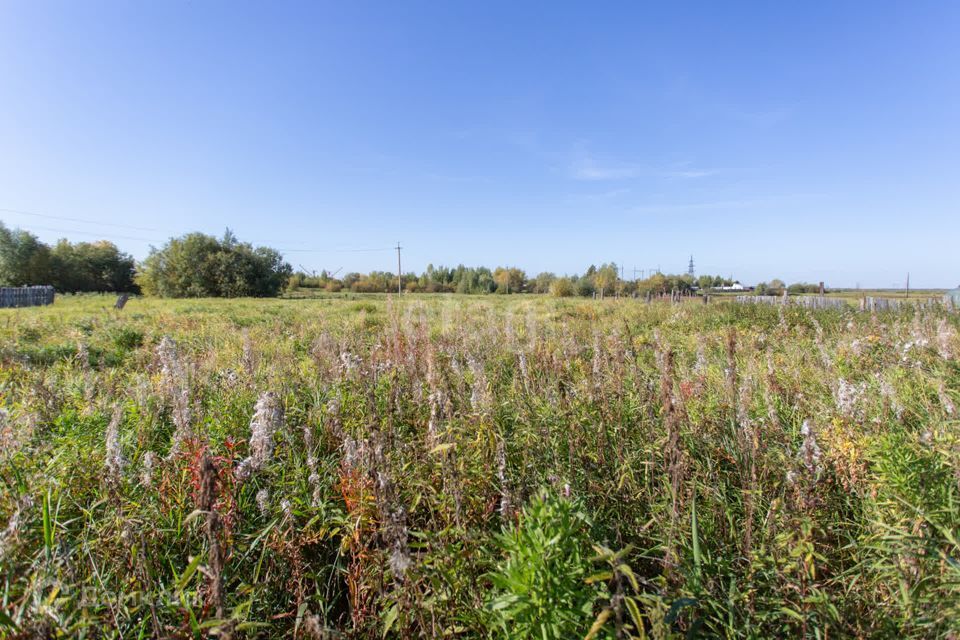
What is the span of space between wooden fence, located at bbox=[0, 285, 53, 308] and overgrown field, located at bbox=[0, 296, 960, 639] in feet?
120

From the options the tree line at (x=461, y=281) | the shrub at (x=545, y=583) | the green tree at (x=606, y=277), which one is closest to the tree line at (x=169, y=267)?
the tree line at (x=461, y=281)

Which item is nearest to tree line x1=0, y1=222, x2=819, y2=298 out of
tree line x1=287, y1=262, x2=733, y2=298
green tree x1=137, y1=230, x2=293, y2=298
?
green tree x1=137, y1=230, x2=293, y2=298

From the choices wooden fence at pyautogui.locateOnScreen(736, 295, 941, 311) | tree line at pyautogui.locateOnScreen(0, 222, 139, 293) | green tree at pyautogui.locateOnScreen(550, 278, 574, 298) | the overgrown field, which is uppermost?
tree line at pyautogui.locateOnScreen(0, 222, 139, 293)

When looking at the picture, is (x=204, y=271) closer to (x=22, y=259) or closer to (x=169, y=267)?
(x=169, y=267)

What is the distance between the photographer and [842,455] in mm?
2422

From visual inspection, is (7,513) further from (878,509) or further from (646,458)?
(878,509)

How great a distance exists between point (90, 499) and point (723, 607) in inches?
146

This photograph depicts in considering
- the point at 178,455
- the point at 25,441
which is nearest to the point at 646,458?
the point at 178,455

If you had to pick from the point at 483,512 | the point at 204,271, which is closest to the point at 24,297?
the point at 204,271

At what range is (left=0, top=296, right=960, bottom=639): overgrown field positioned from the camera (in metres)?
1.53

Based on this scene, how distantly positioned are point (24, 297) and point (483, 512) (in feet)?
140

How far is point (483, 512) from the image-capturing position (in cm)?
246

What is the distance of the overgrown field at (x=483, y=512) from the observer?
1.53 meters

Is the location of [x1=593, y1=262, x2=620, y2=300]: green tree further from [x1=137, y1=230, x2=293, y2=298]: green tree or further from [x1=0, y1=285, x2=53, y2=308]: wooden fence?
[x1=0, y1=285, x2=53, y2=308]: wooden fence
